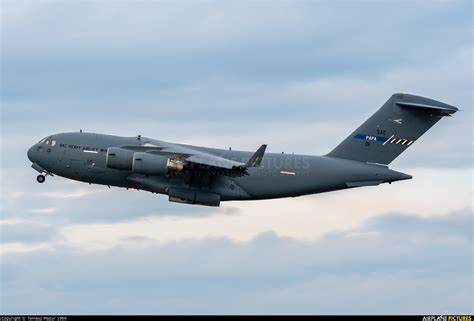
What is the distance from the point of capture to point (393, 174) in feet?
115

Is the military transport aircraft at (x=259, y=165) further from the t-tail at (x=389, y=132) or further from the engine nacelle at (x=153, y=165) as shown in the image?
the engine nacelle at (x=153, y=165)

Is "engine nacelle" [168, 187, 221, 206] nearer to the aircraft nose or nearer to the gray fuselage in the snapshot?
the gray fuselage

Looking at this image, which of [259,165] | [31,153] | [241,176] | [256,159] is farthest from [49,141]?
[256,159]

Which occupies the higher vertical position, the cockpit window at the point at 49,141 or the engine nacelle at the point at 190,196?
the cockpit window at the point at 49,141

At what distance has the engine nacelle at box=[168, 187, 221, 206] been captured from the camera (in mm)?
34406

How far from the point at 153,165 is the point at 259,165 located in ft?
12.3

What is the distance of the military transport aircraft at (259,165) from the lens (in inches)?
1353

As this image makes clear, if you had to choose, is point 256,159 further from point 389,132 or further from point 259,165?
point 389,132

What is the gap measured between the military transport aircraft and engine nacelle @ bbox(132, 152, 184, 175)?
0.29 metres

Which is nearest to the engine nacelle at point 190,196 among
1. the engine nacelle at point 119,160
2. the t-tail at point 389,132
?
the engine nacelle at point 119,160

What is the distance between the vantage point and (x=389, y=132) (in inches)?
1396

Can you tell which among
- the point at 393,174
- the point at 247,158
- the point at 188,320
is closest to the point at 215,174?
the point at 247,158

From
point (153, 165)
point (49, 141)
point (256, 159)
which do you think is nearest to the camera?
point (256, 159)

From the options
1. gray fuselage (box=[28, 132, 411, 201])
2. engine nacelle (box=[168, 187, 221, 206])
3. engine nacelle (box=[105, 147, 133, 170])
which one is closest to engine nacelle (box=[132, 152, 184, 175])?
engine nacelle (box=[105, 147, 133, 170])
